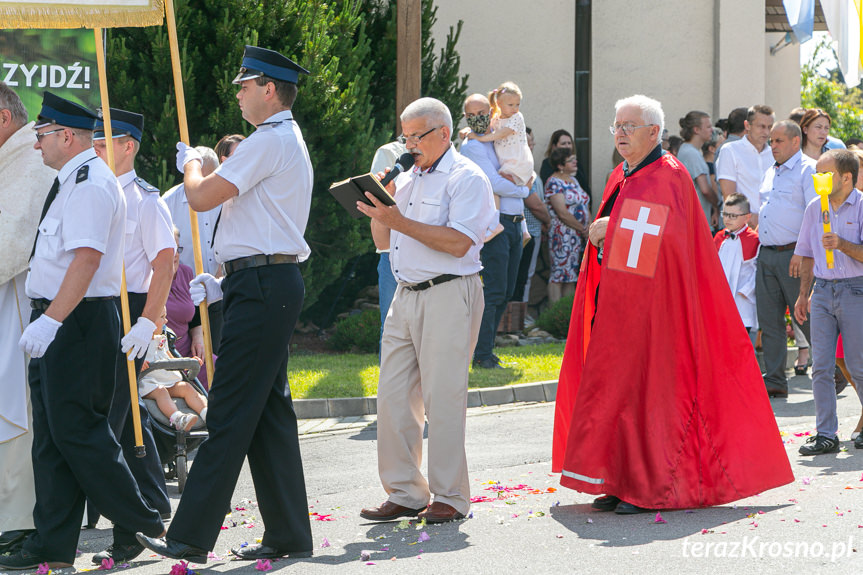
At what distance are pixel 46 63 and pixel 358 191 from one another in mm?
5684

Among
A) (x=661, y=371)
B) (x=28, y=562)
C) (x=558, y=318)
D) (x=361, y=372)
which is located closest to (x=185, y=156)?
(x=28, y=562)

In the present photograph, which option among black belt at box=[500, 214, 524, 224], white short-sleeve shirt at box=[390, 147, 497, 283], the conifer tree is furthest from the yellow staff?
the conifer tree

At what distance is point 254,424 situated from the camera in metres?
5.62

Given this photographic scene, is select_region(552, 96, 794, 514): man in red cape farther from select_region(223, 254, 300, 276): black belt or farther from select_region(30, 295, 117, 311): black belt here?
select_region(30, 295, 117, 311): black belt

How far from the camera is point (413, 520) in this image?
6.54 m

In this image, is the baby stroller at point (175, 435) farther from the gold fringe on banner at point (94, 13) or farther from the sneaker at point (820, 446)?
the sneaker at point (820, 446)

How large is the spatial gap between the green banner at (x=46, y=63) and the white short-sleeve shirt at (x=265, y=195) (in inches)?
222

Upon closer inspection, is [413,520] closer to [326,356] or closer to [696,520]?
[696,520]

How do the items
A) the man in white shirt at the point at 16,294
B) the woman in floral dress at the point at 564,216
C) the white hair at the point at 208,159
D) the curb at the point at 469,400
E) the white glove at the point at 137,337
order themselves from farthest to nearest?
1. the woman in floral dress at the point at 564,216
2. the curb at the point at 469,400
3. the white hair at the point at 208,159
4. the man in white shirt at the point at 16,294
5. the white glove at the point at 137,337

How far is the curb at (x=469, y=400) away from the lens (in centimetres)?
1016

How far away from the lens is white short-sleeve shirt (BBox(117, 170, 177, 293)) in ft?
21.6

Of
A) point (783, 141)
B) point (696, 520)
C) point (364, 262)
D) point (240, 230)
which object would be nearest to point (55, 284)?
point (240, 230)

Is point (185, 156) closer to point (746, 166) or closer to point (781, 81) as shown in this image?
point (746, 166)

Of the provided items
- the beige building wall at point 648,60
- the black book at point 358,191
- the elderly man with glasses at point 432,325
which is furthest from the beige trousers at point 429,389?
the beige building wall at point 648,60
